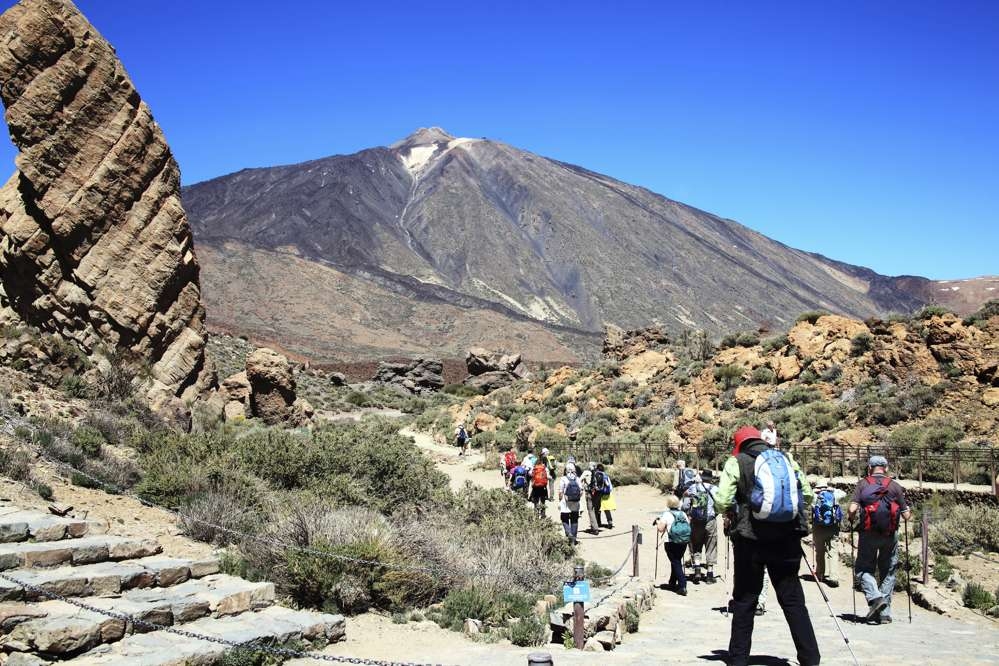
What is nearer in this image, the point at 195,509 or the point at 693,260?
the point at 195,509

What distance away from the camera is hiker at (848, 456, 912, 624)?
8.19m

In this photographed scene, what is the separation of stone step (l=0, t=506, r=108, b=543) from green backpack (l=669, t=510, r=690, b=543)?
21.2 feet

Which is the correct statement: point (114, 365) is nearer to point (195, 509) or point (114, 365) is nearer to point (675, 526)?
point (195, 509)

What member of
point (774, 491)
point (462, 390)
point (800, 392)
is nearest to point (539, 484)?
point (774, 491)

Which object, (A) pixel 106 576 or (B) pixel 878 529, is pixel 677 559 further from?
(A) pixel 106 576

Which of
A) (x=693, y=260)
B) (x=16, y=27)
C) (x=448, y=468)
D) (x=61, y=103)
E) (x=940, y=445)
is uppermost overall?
(x=693, y=260)

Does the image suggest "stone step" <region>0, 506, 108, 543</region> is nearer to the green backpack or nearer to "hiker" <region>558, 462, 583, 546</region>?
the green backpack

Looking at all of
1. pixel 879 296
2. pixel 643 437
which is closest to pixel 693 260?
pixel 879 296

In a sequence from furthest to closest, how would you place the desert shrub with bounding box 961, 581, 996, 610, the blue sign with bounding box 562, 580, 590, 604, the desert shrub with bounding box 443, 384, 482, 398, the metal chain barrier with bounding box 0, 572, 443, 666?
the desert shrub with bounding box 443, 384, 482, 398 → the desert shrub with bounding box 961, 581, 996, 610 → the blue sign with bounding box 562, 580, 590, 604 → the metal chain barrier with bounding box 0, 572, 443, 666

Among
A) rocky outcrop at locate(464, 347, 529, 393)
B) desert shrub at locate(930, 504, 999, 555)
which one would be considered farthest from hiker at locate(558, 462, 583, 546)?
rocky outcrop at locate(464, 347, 529, 393)

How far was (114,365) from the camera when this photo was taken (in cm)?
1564

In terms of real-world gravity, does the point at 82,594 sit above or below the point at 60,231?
below

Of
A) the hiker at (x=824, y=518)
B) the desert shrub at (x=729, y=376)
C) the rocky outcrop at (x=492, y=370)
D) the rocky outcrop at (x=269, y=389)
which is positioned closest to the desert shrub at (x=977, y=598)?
the hiker at (x=824, y=518)

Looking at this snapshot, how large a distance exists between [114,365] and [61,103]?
5298 millimetres
